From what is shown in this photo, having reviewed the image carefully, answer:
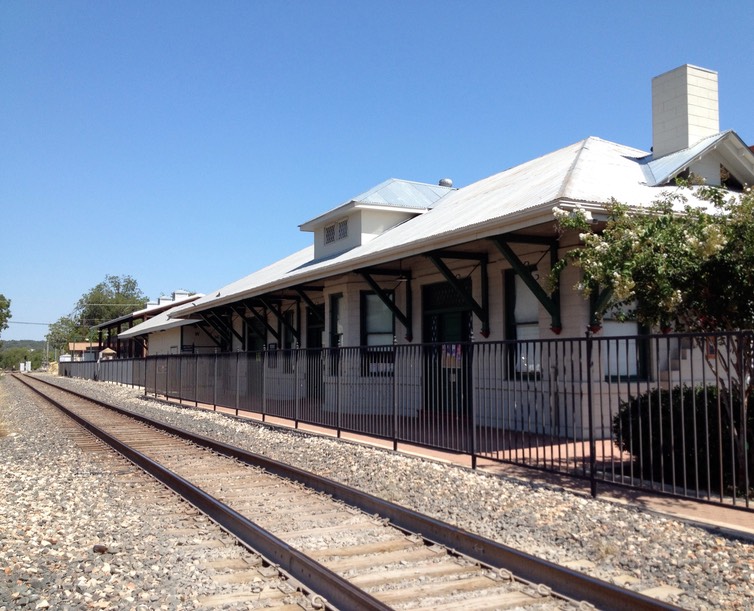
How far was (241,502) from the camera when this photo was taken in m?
8.54

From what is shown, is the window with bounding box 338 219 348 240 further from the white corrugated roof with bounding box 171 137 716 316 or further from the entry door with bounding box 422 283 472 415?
the entry door with bounding box 422 283 472 415

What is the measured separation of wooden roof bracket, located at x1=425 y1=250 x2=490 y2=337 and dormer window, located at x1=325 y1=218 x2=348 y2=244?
789 centimetres

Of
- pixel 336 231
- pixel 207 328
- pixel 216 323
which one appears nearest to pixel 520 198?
pixel 336 231

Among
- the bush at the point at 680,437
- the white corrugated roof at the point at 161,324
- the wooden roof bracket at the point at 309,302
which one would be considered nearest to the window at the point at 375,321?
the wooden roof bracket at the point at 309,302

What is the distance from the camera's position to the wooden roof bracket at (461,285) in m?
14.5

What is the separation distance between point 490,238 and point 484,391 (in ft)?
10.6

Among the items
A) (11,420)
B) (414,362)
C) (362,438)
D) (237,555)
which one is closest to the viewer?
(237,555)

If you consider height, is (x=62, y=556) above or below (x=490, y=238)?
below

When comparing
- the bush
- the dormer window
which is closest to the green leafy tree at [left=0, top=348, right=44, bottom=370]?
the dormer window

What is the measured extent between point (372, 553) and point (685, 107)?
13.9 meters

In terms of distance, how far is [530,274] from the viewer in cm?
1270

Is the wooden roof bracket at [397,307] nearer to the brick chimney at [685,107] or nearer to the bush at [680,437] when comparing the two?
the brick chimney at [685,107]

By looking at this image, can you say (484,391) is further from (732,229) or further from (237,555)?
(237,555)

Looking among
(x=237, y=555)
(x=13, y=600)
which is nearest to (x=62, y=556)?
(x=13, y=600)
